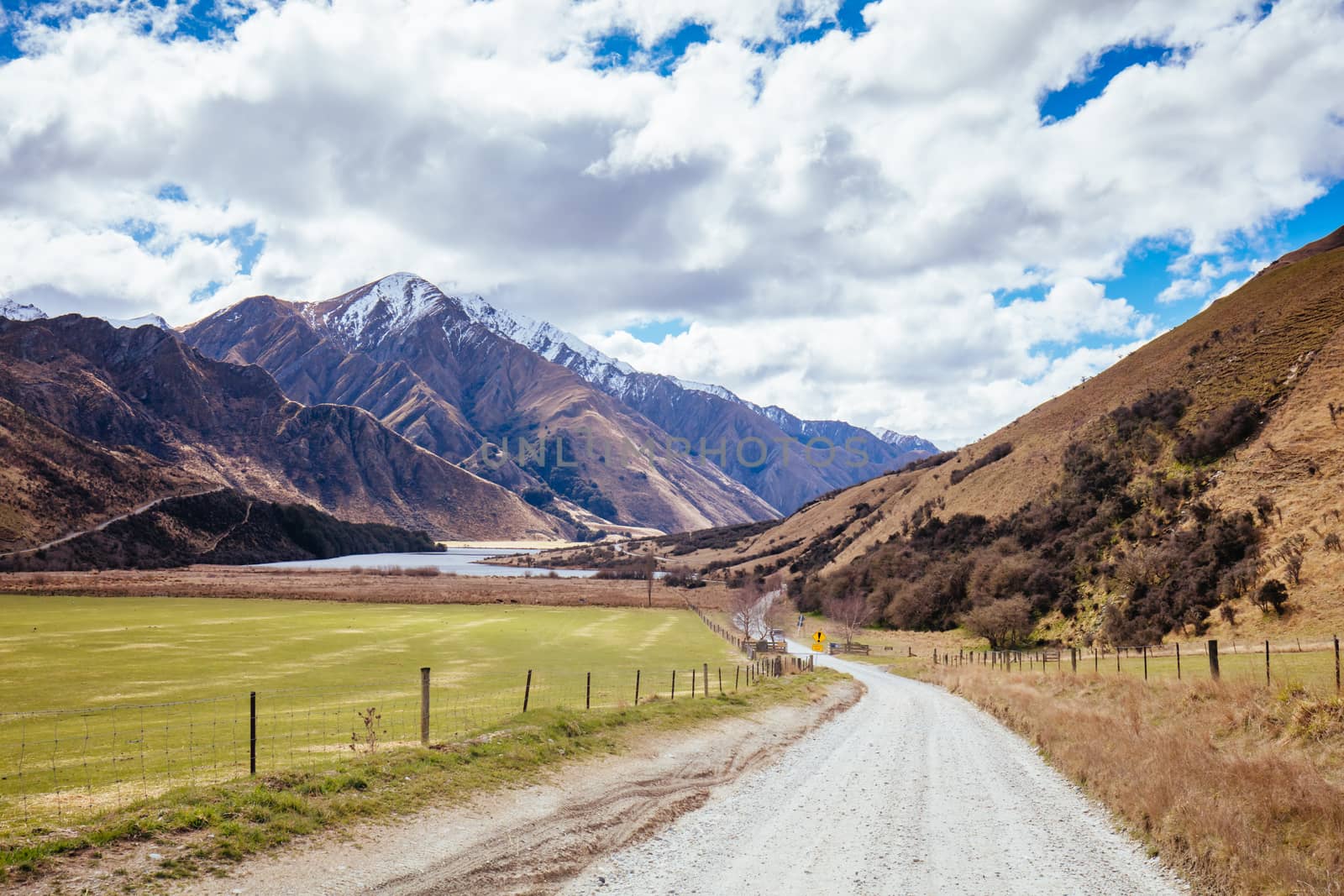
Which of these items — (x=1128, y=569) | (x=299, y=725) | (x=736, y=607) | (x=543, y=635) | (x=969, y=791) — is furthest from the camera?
(x=736, y=607)

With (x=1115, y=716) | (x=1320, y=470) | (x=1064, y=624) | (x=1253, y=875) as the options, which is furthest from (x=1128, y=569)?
(x=1253, y=875)

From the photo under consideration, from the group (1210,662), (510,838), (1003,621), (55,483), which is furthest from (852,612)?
(55,483)

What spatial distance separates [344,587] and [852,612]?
3222 inches

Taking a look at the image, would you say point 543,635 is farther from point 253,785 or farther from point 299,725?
point 253,785

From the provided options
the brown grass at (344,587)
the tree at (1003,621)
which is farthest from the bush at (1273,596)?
the brown grass at (344,587)

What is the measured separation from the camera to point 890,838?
13547 mm

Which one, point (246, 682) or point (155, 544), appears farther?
point (155, 544)

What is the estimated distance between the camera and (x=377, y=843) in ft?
39.8

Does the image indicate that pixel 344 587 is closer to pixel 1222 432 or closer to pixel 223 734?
pixel 223 734

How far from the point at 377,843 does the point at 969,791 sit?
40.7ft

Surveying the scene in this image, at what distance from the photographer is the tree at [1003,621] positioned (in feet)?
214

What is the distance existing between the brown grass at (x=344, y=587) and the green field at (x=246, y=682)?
20.2 meters

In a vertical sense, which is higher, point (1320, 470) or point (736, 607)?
point (1320, 470)

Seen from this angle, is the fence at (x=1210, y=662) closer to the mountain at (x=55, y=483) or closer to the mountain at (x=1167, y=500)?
the mountain at (x=1167, y=500)
